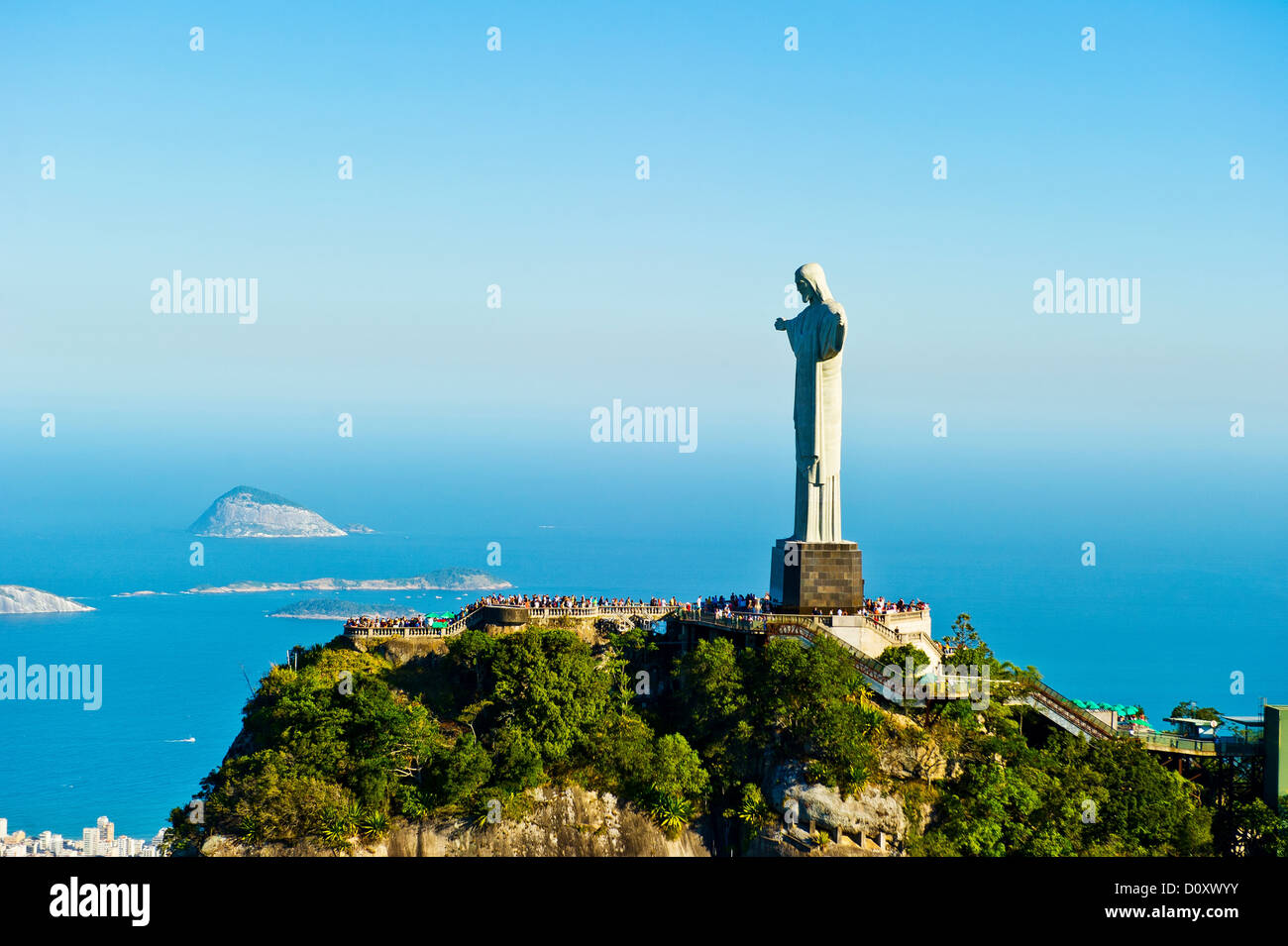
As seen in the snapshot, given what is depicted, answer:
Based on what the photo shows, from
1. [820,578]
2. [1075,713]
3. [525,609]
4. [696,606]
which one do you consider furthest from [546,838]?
[1075,713]

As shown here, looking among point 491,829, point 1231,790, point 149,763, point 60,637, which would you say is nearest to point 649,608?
point 491,829

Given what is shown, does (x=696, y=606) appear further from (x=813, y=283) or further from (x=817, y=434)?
(x=813, y=283)

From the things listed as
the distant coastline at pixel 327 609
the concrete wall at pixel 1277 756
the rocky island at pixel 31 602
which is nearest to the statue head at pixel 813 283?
the concrete wall at pixel 1277 756

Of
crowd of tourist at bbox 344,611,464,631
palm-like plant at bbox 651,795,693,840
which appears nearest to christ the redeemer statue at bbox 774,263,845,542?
palm-like plant at bbox 651,795,693,840

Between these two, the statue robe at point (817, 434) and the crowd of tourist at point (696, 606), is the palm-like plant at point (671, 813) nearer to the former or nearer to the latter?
the crowd of tourist at point (696, 606)
